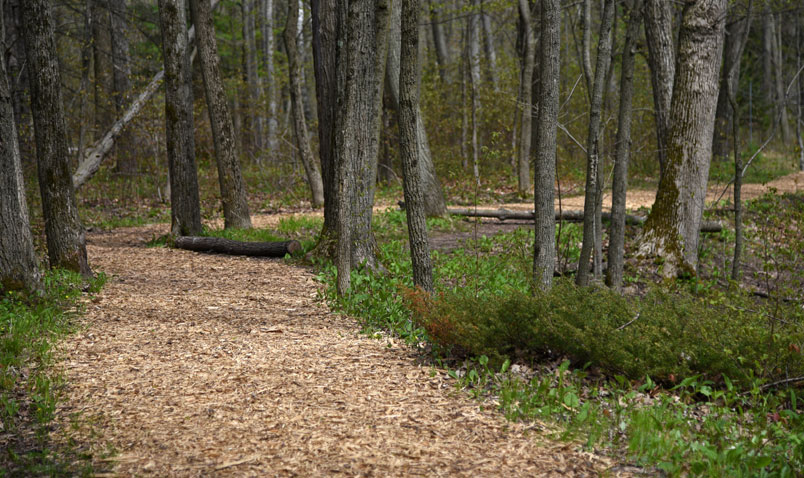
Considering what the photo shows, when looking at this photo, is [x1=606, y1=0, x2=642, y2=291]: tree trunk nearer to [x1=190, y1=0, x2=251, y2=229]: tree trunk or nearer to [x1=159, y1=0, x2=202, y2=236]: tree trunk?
[x1=159, y1=0, x2=202, y2=236]: tree trunk

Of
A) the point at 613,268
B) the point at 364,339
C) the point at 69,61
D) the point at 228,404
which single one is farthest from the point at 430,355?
the point at 69,61

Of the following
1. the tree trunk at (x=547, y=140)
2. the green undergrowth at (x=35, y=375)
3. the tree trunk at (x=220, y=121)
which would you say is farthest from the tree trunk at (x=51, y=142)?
the tree trunk at (x=547, y=140)

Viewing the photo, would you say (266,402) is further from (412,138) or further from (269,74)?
(269,74)

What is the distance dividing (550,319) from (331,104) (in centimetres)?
529

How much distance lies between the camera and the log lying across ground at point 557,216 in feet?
36.3

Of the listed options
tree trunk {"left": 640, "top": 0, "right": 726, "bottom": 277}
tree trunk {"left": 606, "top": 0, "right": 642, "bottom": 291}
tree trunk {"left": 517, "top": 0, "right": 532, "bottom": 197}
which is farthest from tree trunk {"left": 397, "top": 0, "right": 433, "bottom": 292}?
tree trunk {"left": 517, "top": 0, "right": 532, "bottom": 197}

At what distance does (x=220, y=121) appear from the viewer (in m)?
11.5

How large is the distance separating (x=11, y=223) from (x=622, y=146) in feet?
20.8

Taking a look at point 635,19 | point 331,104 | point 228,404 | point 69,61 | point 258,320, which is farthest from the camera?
point 69,61

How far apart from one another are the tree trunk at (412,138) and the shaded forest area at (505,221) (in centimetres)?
2

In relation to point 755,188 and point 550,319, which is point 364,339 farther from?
point 755,188

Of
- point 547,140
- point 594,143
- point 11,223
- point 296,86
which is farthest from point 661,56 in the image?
point 11,223

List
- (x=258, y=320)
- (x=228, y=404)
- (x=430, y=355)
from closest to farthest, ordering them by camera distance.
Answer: (x=228, y=404)
(x=430, y=355)
(x=258, y=320)

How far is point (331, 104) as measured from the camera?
9.12 metres
